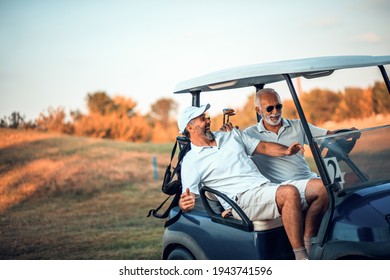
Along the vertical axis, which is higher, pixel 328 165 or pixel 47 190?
pixel 328 165

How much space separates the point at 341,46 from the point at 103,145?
6.32 metres

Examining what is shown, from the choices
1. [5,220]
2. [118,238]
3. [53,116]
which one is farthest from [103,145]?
[118,238]

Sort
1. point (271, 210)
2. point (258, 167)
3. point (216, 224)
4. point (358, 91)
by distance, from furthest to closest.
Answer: point (358, 91)
point (258, 167)
point (216, 224)
point (271, 210)

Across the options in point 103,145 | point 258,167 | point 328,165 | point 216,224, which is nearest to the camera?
point 328,165

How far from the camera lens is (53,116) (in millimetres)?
11789

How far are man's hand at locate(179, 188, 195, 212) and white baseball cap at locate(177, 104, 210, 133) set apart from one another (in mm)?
452

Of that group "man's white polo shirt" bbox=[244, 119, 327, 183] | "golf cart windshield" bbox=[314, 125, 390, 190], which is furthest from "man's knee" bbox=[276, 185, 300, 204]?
"man's white polo shirt" bbox=[244, 119, 327, 183]

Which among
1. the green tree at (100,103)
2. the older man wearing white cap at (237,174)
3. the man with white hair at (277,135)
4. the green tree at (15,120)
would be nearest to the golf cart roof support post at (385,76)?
the man with white hair at (277,135)

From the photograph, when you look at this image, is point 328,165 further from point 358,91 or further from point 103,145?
point 103,145

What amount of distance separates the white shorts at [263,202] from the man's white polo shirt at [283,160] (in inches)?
18.5

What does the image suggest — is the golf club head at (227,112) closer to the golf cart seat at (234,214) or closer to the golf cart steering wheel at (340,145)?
the golf cart seat at (234,214)

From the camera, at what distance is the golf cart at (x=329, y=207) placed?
105 inches

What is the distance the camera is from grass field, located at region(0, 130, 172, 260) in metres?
7.07

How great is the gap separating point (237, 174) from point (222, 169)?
0.09 meters
